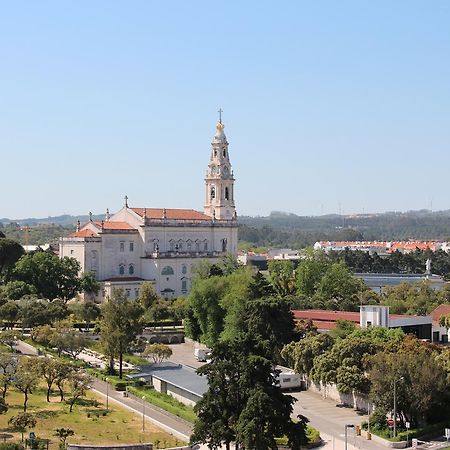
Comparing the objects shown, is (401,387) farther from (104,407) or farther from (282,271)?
(282,271)

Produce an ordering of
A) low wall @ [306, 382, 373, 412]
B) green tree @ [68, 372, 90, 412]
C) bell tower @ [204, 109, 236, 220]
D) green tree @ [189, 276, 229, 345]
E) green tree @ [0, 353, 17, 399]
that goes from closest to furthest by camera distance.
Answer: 1. green tree @ [0, 353, 17, 399]
2. green tree @ [68, 372, 90, 412]
3. low wall @ [306, 382, 373, 412]
4. green tree @ [189, 276, 229, 345]
5. bell tower @ [204, 109, 236, 220]

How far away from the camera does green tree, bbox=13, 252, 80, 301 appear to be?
215 feet

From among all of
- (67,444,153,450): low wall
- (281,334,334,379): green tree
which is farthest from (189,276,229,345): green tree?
(67,444,153,450): low wall

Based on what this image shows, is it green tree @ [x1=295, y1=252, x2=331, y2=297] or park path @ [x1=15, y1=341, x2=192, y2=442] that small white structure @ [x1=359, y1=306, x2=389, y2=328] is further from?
green tree @ [x1=295, y1=252, x2=331, y2=297]

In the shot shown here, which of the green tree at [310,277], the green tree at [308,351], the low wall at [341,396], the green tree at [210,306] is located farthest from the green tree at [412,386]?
the green tree at [310,277]

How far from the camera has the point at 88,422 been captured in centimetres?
3512

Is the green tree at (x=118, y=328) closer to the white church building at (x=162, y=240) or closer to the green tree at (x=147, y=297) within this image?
the green tree at (x=147, y=297)

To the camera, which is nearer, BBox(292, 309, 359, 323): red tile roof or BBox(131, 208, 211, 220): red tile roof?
BBox(292, 309, 359, 323): red tile roof

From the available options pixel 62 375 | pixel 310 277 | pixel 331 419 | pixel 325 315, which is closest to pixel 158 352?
pixel 62 375

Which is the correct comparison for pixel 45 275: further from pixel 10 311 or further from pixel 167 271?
pixel 167 271

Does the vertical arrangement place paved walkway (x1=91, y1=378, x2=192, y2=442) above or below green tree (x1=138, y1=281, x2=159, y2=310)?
below

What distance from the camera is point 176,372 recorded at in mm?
42969

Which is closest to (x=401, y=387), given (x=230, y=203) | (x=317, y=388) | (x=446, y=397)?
(x=446, y=397)

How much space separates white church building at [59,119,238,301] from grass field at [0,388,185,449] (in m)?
31.5
